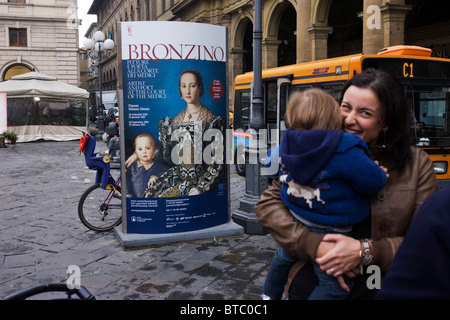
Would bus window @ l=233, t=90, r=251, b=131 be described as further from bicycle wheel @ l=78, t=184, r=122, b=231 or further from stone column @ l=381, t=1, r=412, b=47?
bicycle wheel @ l=78, t=184, r=122, b=231

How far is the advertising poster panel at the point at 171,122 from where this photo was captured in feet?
17.1

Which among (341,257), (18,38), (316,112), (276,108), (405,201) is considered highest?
(18,38)

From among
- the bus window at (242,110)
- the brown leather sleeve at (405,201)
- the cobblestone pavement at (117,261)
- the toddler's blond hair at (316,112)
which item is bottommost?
the cobblestone pavement at (117,261)

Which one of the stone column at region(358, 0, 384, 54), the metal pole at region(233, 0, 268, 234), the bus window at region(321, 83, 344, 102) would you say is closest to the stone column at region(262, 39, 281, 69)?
the stone column at region(358, 0, 384, 54)

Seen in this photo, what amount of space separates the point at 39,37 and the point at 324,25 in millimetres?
24374

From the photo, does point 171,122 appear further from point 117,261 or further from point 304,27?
point 304,27

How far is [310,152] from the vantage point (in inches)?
70.5

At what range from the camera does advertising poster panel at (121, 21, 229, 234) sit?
17.1 ft

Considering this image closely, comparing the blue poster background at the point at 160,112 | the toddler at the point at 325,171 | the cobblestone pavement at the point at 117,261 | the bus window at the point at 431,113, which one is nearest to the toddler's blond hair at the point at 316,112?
the toddler at the point at 325,171

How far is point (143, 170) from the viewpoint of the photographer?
5383 mm

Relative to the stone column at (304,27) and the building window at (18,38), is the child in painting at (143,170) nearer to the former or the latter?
the stone column at (304,27)

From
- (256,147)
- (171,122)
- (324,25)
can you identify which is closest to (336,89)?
(256,147)

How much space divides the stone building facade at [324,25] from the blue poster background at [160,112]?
10679 mm
